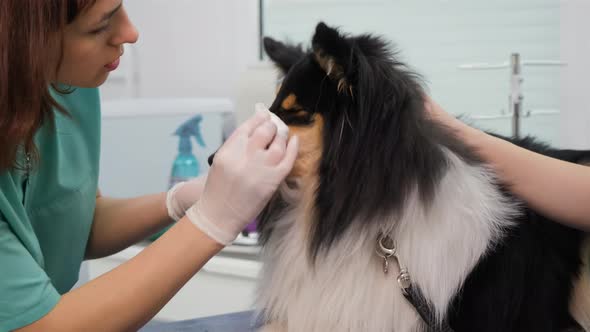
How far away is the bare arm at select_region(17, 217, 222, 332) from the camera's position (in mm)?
1002

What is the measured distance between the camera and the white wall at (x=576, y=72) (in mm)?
1875

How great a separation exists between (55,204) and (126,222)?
23cm

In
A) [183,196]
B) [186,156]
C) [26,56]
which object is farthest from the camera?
[186,156]

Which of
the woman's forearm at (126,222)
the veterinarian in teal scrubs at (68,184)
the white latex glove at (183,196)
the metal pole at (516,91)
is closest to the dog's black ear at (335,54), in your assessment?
the veterinarian in teal scrubs at (68,184)

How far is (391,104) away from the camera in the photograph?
1077 mm

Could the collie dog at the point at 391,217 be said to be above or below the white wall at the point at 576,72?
below

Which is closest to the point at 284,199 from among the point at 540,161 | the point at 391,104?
the point at 391,104

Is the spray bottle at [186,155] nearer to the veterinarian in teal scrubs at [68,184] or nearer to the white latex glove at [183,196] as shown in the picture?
the white latex glove at [183,196]

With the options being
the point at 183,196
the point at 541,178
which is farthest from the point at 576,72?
the point at 183,196

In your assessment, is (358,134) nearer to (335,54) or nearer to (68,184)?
(335,54)

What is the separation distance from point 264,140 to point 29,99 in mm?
387

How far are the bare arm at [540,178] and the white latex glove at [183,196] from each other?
562 mm

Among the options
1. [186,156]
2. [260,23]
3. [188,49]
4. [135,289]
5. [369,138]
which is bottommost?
[135,289]

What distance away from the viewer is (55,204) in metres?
1.31
